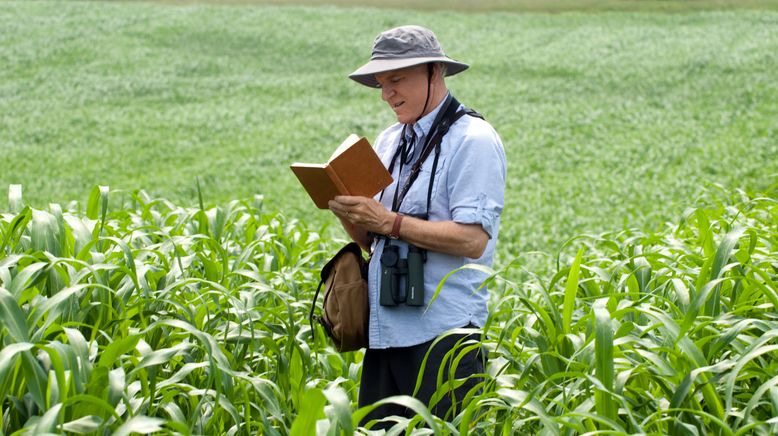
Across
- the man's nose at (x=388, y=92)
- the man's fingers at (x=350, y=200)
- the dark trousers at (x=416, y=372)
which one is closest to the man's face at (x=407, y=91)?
the man's nose at (x=388, y=92)

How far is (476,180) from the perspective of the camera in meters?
3.05

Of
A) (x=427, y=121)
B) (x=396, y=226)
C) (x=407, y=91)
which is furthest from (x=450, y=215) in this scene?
(x=407, y=91)

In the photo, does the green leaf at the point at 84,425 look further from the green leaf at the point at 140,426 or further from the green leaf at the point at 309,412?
the green leaf at the point at 309,412

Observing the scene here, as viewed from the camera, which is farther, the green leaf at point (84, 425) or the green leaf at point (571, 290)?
the green leaf at point (571, 290)

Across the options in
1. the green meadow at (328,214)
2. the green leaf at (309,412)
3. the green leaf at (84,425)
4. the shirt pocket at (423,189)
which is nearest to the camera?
the green leaf at (309,412)

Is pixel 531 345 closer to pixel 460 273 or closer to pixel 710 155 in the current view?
pixel 460 273

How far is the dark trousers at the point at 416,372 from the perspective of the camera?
309 centimetres

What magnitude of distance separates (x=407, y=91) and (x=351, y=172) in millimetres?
337

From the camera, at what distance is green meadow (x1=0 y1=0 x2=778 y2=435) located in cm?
248

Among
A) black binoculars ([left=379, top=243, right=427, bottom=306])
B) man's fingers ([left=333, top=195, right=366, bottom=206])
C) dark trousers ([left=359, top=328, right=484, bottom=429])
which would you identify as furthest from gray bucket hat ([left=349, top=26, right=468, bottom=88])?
dark trousers ([left=359, top=328, right=484, bottom=429])

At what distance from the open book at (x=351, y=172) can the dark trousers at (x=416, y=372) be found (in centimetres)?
54

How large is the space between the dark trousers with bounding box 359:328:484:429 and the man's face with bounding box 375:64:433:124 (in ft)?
2.41

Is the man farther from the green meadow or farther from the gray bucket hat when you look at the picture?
the green meadow

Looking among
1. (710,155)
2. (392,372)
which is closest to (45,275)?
(392,372)
